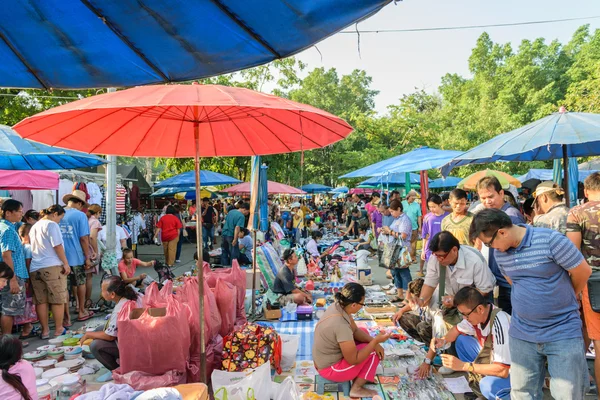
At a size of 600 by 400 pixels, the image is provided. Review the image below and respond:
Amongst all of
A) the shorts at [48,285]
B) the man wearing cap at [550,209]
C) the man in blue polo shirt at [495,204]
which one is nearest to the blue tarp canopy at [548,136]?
the man in blue polo shirt at [495,204]

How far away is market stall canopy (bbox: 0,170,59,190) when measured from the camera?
20.8 feet

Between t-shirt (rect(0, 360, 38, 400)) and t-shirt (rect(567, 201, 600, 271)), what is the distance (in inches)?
173

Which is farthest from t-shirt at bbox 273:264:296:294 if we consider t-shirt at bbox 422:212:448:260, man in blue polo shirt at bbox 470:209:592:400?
man in blue polo shirt at bbox 470:209:592:400

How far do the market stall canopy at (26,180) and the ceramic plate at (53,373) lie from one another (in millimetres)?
3408

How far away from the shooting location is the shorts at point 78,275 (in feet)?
21.0

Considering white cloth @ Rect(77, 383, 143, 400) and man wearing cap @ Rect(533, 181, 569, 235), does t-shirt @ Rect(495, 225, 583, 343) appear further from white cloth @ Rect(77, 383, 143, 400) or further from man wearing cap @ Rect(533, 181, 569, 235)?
white cloth @ Rect(77, 383, 143, 400)

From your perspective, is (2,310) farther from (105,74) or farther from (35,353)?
(105,74)

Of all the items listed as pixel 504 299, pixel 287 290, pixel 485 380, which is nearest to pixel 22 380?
pixel 485 380

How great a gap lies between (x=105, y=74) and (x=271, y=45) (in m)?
0.72

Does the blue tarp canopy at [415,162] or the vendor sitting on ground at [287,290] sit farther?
the blue tarp canopy at [415,162]

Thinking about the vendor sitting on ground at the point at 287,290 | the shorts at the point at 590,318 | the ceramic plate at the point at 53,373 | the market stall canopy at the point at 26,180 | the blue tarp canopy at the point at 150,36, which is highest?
the market stall canopy at the point at 26,180

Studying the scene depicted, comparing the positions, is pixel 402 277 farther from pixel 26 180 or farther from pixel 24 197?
pixel 24 197

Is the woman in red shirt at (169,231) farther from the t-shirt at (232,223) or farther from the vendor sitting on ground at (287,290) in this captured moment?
the vendor sitting on ground at (287,290)

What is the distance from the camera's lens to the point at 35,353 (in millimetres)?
4926
